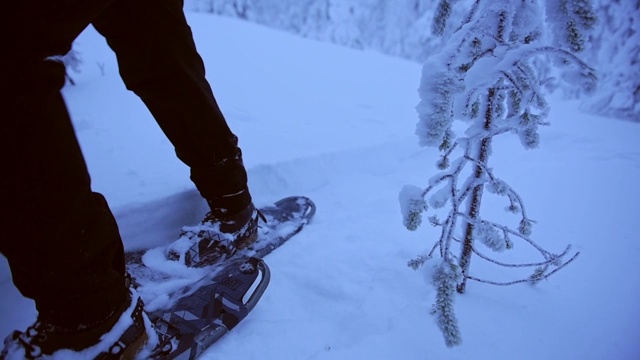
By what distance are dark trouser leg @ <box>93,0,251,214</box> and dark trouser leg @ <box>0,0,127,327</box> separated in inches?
16.4

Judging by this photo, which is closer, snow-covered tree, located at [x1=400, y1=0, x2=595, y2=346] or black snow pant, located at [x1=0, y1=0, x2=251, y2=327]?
black snow pant, located at [x1=0, y1=0, x2=251, y2=327]

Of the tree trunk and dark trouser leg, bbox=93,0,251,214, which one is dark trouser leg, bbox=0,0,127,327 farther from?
the tree trunk

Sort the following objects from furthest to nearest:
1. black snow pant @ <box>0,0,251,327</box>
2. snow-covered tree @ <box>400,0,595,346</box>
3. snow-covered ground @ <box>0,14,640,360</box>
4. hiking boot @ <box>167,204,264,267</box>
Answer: hiking boot @ <box>167,204,264,267</box>
snow-covered ground @ <box>0,14,640,360</box>
snow-covered tree @ <box>400,0,595,346</box>
black snow pant @ <box>0,0,251,327</box>

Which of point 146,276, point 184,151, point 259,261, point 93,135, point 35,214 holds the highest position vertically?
point 35,214

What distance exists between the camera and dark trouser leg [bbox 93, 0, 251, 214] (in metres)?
1.23

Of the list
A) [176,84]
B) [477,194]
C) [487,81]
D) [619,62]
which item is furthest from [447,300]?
[619,62]

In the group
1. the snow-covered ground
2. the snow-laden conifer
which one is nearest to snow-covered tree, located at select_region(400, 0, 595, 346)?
the snow-laden conifer

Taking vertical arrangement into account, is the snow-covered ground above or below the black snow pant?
below

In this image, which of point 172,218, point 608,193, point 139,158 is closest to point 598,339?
point 608,193

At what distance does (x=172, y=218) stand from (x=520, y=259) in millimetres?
1901

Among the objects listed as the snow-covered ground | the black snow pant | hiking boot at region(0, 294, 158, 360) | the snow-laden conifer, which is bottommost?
the snow-covered ground

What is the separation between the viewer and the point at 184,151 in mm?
1461

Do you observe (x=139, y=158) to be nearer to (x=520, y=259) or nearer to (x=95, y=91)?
(x=95, y=91)

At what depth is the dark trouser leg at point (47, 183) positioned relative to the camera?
2.30 ft
